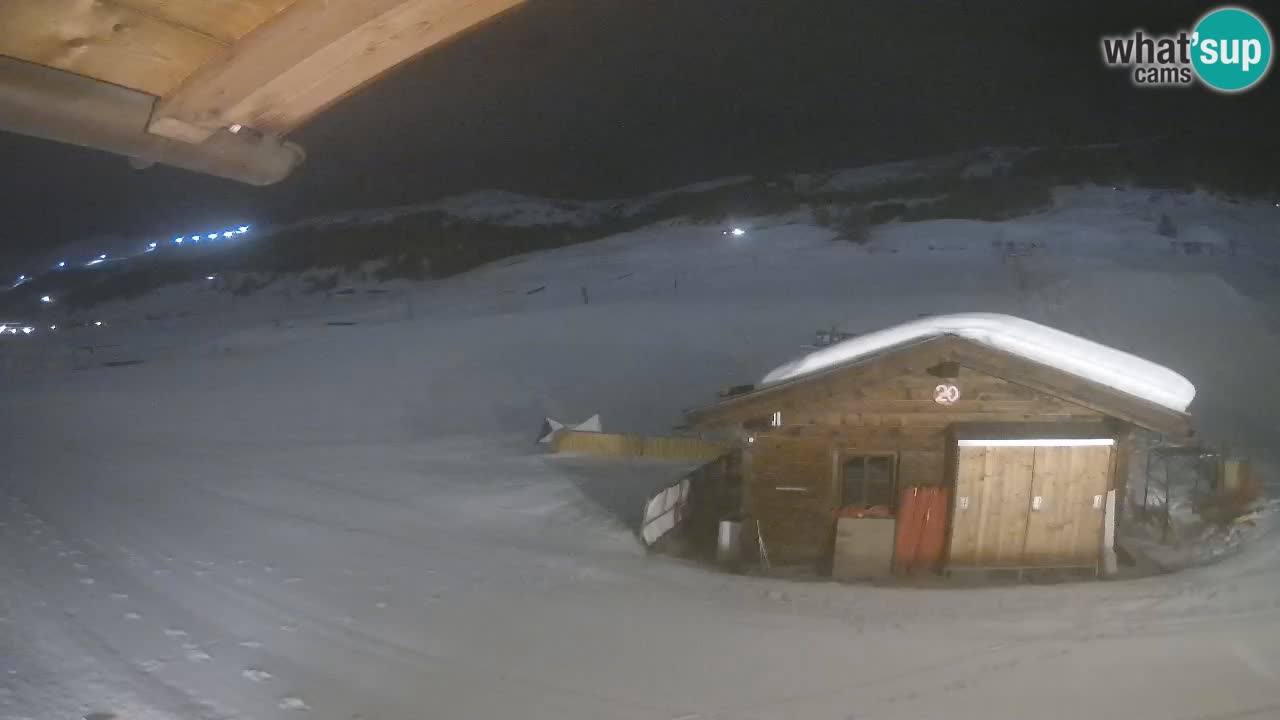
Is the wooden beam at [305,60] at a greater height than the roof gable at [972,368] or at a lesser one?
greater

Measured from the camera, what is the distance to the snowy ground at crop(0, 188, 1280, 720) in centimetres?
812

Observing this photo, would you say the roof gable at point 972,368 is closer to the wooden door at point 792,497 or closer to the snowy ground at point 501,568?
the wooden door at point 792,497

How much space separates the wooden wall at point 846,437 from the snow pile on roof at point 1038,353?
57 cm

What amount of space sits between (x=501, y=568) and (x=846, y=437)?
5.40m

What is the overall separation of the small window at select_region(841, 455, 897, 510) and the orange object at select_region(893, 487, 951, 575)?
353 mm

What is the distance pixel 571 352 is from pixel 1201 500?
69.6 feet

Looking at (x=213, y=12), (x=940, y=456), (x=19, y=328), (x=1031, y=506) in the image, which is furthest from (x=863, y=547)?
(x=19, y=328)

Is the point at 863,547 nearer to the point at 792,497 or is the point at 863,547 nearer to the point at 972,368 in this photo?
the point at 792,497

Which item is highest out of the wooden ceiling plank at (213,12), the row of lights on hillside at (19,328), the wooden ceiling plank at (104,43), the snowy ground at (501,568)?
the row of lights on hillside at (19,328)

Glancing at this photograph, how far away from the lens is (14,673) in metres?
7.96

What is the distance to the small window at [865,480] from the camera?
1241 centimetres

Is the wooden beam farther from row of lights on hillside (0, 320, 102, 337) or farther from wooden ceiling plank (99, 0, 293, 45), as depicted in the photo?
row of lights on hillside (0, 320, 102, 337)

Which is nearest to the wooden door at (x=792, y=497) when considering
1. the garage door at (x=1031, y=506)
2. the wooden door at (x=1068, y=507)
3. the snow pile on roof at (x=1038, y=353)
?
the snow pile on roof at (x=1038, y=353)

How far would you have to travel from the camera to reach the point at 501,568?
12.1 m
